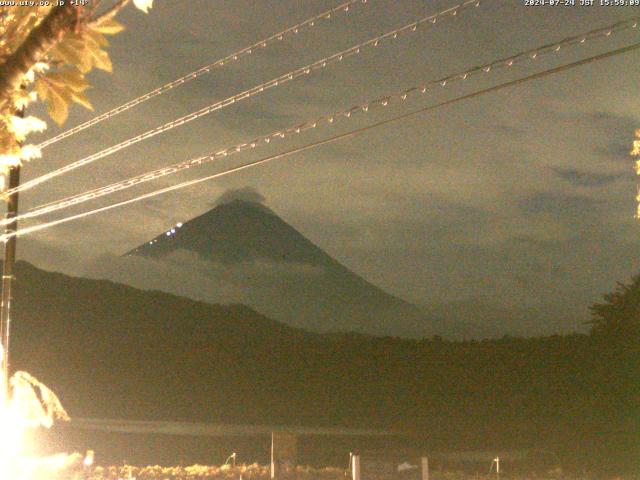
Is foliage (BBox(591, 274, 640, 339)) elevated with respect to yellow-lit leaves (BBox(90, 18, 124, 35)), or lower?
elevated

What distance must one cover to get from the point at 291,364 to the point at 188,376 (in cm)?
856

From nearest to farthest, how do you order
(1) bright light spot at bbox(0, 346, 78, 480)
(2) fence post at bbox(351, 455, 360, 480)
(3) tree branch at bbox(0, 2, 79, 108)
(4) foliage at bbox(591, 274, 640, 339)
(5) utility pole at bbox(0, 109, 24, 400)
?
1. (3) tree branch at bbox(0, 2, 79, 108)
2. (1) bright light spot at bbox(0, 346, 78, 480)
3. (5) utility pole at bbox(0, 109, 24, 400)
4. (2) fence post at bbox(351, 455, 360, 480)
5. (4) foliage at bbox(591, 274, 640, 339)

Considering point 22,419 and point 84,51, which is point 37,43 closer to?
point 84,51

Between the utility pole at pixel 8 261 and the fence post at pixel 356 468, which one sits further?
the fence post at pixel 356 468

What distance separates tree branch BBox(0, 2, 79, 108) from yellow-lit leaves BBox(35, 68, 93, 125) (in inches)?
11.5

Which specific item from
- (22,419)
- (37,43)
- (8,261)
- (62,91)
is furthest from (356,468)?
(37,43)

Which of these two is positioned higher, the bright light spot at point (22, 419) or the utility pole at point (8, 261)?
the utility pole at point (8, 261)

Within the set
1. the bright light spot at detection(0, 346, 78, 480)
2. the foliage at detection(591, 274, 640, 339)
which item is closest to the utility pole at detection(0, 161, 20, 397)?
the bright light spot at detection(0, 346, 78, 480)

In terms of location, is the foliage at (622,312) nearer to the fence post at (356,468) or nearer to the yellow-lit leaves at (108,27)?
the fence post at (356,468)

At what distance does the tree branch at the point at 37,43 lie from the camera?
452cm

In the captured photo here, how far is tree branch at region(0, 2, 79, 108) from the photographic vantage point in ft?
14.8

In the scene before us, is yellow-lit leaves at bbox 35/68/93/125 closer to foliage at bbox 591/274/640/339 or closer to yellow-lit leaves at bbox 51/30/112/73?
yellow-lit leaves at bbox 51/30/112/73

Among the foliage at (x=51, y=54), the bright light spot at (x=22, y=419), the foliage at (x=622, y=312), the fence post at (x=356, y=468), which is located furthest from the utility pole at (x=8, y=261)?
the foliage at (x=622, y=312)

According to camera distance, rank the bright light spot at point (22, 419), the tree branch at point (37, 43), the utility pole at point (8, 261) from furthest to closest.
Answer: the utility pole at point (8, 261), the bright light spot at point (22, 419), the tree branch at point (37, 43)
